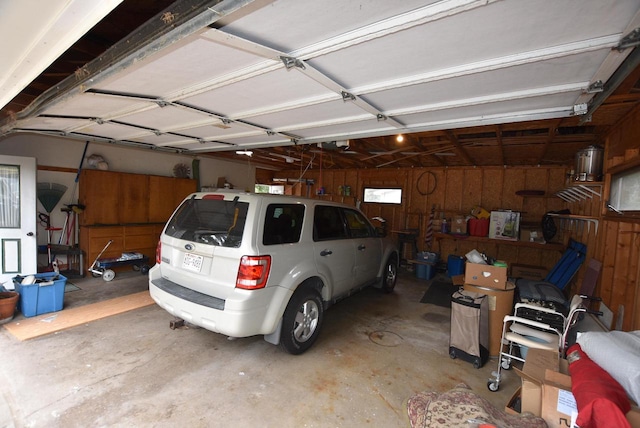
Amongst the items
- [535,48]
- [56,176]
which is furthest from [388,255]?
[56,176]

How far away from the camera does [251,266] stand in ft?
8.03

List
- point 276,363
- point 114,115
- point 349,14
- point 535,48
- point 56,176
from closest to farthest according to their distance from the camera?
point 349,14, point 535,48, point 276,363, point 114,115, point 56,176

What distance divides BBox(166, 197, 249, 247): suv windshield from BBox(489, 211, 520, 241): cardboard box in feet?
20.8

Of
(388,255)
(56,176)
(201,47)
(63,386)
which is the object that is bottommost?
(63,386)

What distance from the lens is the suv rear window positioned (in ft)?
8.80

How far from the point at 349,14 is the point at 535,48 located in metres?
1.10

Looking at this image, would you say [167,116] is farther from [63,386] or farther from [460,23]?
[460,23]

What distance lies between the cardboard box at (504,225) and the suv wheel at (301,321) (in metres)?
5.46

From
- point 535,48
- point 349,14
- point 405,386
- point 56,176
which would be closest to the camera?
point 349,14

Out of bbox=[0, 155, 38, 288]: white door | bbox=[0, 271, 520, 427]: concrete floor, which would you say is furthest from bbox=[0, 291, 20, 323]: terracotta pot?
bbox=[0, 155, 38, 288]: white door

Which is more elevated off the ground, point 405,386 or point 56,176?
point 56,176

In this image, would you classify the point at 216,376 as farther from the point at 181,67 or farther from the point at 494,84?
the point at 494,84

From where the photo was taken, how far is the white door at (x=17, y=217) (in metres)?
4.16

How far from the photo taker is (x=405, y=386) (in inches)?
102
